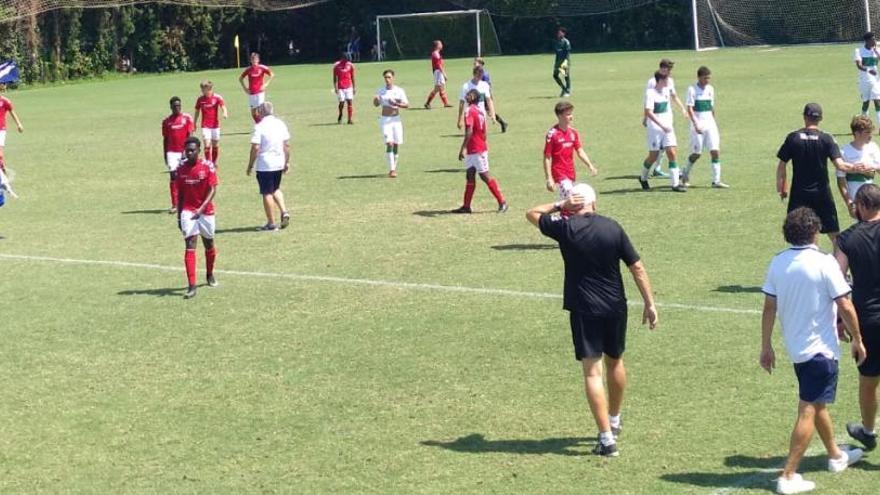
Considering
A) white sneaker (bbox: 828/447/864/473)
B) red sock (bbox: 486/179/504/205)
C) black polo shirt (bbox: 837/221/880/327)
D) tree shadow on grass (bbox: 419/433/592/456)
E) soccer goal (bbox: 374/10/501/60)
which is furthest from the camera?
soccer goal (bbox: 374/10/501/60)

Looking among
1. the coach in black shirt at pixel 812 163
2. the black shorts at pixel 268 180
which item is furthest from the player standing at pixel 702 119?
the coach in black shirt at pixel 812 163

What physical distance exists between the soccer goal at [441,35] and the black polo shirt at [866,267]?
5921 cm

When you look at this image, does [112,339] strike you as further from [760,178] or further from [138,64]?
[138,64]

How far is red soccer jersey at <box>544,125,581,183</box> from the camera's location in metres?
18.5

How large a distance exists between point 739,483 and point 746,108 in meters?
27.1

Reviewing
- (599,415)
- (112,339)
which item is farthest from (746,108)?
(599,415)

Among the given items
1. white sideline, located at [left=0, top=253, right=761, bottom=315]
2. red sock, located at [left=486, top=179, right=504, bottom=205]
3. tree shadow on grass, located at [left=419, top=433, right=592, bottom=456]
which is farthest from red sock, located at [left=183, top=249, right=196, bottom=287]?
tree shadow on grass, located at [left=419, top=433, right=592, bottom=456]

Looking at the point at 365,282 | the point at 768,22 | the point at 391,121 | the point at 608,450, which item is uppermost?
the point at 768,22

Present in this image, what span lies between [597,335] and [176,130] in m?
14.7

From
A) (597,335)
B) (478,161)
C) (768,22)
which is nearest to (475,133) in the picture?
(478,161)

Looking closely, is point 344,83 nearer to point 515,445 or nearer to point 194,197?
point 194,197

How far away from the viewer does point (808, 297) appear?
9141mm

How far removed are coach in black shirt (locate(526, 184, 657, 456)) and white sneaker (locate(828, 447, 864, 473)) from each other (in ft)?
5.34

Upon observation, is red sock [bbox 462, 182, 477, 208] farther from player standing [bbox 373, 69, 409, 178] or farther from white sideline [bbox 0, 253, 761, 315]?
player standing [bbox 373, 69, 409, 178]
